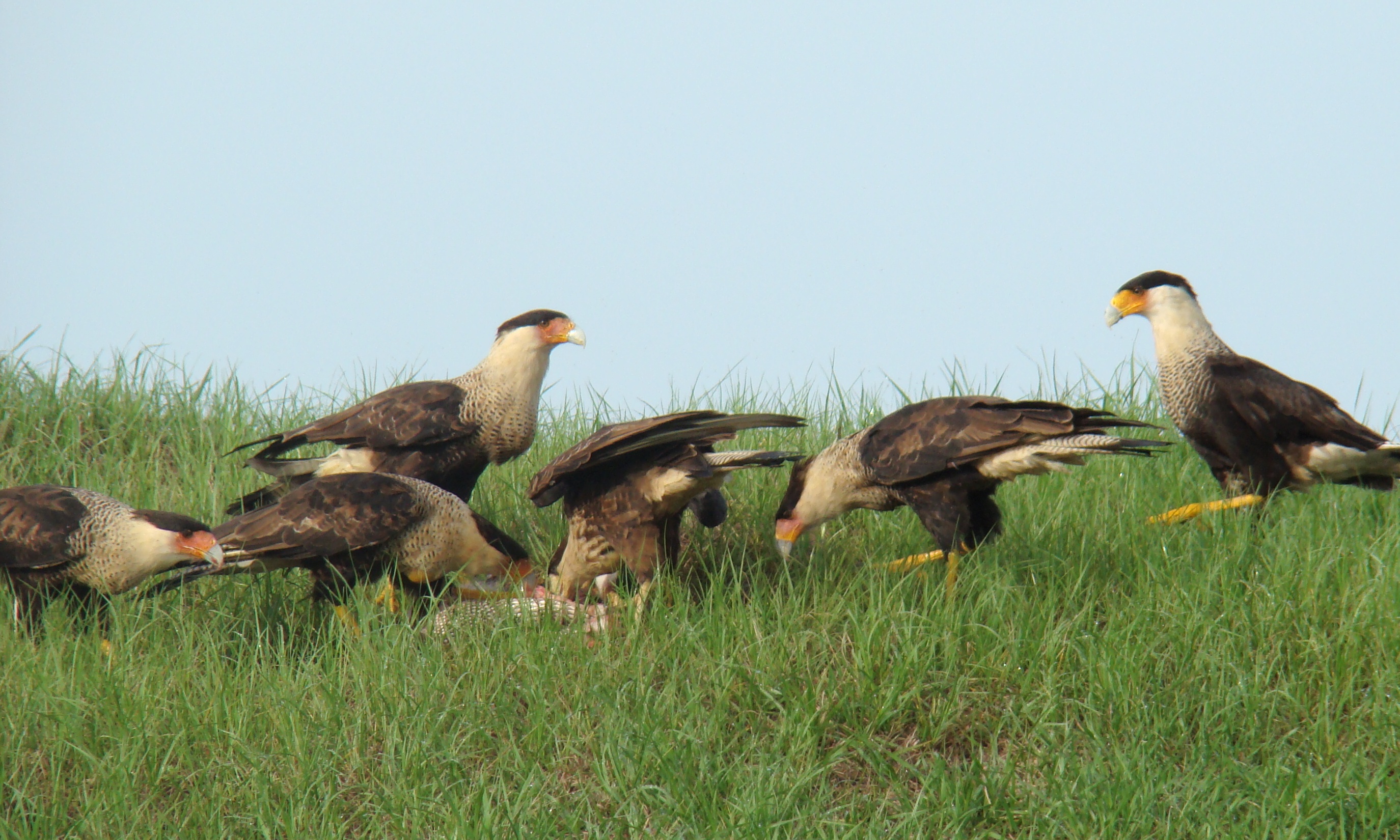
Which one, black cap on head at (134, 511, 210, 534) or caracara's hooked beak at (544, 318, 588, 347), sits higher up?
caracara's hooked beak at (544, 318, 588, 347)

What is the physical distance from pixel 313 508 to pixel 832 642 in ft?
7.86

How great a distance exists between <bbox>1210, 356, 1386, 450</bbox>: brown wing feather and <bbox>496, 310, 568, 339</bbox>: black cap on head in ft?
11.8

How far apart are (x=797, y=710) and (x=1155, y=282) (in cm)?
336

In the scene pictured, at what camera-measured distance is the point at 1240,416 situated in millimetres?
5828

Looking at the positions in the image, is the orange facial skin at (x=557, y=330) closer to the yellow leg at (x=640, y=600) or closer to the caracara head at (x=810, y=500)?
the caracara head at (x=810, y=500)

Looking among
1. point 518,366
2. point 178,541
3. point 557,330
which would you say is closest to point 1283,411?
point 557,330

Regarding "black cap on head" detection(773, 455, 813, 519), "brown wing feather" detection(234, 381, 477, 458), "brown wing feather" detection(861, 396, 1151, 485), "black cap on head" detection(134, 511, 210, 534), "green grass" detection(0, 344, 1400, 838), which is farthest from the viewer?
"brown wing feather" detection(234, 381, 477, 458)

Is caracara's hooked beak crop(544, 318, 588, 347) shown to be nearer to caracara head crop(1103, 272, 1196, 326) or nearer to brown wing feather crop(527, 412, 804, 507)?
brown wing feather crop(527, 412, 804, 507)

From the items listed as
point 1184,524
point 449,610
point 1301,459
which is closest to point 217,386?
point 449,610

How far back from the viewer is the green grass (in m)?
3.83

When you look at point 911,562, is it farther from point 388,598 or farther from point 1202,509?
point 388,598

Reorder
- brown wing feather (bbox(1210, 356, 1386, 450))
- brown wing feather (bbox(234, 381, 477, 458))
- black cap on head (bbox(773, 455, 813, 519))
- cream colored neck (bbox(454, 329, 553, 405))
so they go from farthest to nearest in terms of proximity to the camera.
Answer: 1. cream colored neck (bbox(454, 329, 553, 405))
2. brown wing feather (bbox(234, 381, 477, 458))
3. brown wing feather (bbox(1210, 356, 1386, 450))
4. black cap on head (bbox(773, 455, 813, 519))

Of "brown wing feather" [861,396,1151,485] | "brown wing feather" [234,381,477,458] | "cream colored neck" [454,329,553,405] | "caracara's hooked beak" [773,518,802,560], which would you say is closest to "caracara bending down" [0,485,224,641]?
"brown wing feather" [234,381,477,458]

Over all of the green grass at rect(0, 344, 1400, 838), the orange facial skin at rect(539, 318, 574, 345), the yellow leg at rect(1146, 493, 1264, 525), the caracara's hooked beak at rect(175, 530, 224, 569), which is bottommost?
the green grass at rect(0, 344, 1400, 838)
